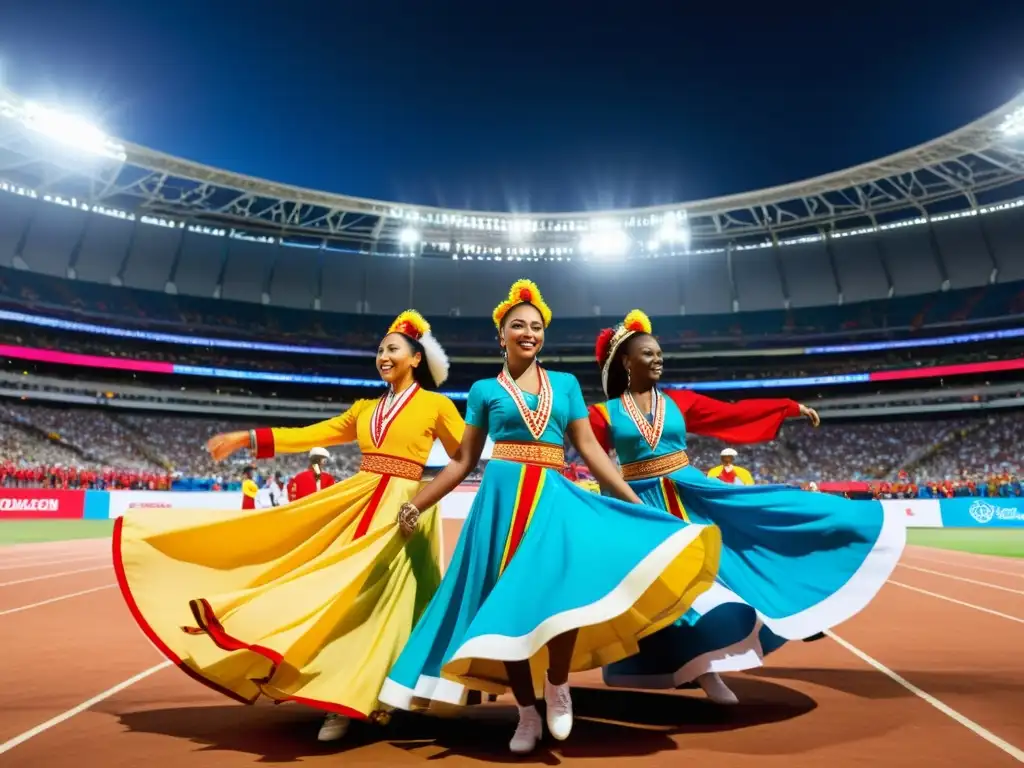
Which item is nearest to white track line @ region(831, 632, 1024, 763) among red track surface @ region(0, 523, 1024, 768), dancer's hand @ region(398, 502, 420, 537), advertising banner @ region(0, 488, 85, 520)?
red track surface @ region(0, 523, 1024, 768)

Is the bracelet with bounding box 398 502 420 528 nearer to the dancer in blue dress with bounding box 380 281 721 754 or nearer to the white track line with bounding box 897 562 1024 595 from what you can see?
the dancer in blue dress with bounding box 380 281 721 754

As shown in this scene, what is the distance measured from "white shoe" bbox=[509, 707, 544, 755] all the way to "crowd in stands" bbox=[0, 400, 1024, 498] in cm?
3437

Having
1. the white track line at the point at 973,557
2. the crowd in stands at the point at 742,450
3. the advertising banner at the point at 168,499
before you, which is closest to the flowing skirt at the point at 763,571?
the white track line at the point at 973,557

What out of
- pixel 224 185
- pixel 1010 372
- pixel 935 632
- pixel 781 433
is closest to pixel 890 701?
pixel 935 632

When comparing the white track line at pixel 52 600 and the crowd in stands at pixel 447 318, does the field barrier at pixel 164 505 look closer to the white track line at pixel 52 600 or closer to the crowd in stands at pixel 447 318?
the white track line at pixel 52 600

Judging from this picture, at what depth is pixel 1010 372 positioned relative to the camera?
144ft

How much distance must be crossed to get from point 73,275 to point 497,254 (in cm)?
2686

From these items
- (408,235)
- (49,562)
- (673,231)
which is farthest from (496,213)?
(49,562)

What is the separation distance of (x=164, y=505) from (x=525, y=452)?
2752 centimetres

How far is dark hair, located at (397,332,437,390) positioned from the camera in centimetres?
499

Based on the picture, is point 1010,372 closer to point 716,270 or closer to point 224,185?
point 716,270

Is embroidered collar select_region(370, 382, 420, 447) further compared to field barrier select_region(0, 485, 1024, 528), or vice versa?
field barrier select_region(0, 485, 1024, 528)

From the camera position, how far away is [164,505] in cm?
2805

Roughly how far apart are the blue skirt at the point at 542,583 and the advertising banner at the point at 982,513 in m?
28.8
